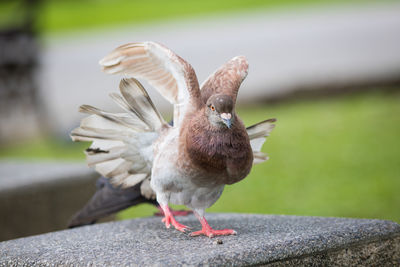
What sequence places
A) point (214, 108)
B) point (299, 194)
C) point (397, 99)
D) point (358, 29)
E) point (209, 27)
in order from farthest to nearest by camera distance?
point (209, 27), point (358, 29), point (397, 99), point (299, 194), point (214, 108)

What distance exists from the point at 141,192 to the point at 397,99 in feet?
26.5

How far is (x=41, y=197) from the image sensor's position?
5.07 metres

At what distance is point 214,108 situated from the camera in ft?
9.50

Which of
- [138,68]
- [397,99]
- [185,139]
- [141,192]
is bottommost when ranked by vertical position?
[397,99]

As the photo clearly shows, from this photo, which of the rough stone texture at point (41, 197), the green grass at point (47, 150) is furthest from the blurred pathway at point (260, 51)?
the rough stone texture at point (41, 197)

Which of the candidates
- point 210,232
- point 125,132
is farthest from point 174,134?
point 210,232

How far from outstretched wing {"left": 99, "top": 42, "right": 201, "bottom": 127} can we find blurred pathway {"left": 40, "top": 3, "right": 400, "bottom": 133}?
7.33 meters

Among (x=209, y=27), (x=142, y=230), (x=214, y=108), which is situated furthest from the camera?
(x=209, y=27)

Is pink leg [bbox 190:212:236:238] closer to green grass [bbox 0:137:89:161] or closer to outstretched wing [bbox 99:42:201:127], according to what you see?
outstretched wing [bbox 99:42:201:127]

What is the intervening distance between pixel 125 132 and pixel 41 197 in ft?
6.43


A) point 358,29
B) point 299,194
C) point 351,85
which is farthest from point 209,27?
point 299,194

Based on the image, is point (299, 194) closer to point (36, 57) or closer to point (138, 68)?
point (138, 68)

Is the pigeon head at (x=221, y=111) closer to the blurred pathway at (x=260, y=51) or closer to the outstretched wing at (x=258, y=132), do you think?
the outstretched wing at (x=258, y=132)

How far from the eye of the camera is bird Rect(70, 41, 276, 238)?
2955 mm
